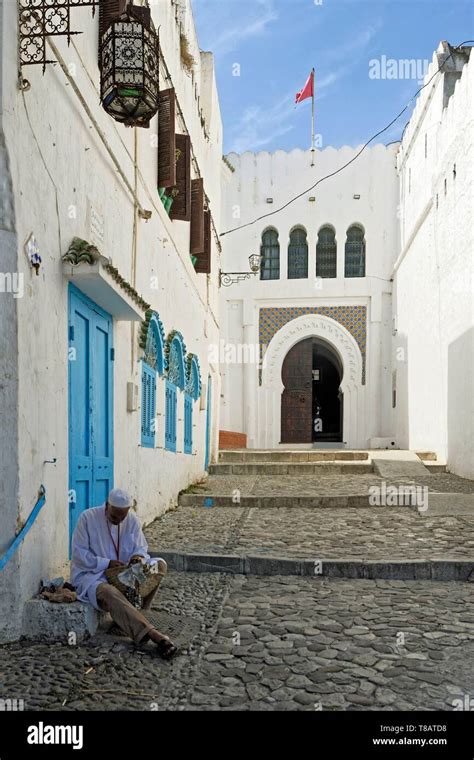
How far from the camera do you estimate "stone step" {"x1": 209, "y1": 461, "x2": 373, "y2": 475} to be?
11.4 m

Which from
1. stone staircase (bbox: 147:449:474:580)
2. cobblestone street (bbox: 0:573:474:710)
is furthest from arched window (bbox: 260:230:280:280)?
cobblestone street (bbox: 0:573:474:710)

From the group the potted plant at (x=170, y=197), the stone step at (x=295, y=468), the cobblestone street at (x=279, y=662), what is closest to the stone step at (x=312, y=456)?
the stone step at (x=295, y=468)

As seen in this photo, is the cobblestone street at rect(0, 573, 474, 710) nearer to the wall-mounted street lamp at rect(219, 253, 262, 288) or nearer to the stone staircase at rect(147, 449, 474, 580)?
the stone staircase at rect(147, 449, 474, 580)

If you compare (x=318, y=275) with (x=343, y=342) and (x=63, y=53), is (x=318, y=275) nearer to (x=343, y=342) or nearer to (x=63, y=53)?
(x=343, y=342)

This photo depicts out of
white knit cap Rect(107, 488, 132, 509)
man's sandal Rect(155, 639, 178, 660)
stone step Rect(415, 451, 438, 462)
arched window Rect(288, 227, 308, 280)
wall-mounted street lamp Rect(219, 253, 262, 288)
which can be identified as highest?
arched window Rect(288, 227, 308, 280)

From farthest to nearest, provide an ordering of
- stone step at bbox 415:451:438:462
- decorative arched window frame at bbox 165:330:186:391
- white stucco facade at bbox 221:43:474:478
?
white stucco facade at bbox 221:43:474:478, stone step at bbox 415:451:438:462, decorative arched window frame at bbox 165:330:186:391

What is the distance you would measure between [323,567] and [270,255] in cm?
1322

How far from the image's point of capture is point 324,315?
16688mm

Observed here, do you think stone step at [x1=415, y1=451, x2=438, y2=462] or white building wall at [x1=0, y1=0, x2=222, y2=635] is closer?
white building wall at [x1=0, y1=0, x2=222, y2=635]

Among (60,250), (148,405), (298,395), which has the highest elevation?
(60,250)

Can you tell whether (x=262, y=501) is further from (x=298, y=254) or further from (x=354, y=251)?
(x=354, y=251)

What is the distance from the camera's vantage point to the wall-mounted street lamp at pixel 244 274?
15.3 metres

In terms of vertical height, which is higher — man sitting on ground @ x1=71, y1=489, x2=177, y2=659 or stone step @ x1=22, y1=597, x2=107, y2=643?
man sitting on ground @ x1=71, y1=489, x2=177, y2=659

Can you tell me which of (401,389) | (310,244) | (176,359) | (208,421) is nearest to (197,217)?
(176,359)
